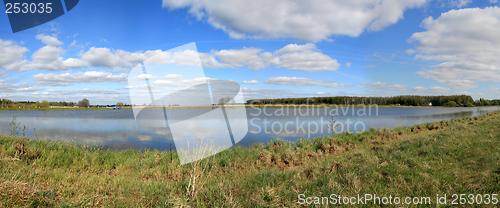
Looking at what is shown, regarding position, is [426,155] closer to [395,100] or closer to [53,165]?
[53,165]

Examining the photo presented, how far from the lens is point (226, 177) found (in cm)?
933

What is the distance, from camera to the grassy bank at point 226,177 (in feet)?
19.4

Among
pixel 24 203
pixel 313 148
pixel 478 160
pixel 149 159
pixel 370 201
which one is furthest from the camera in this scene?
pixel 313 148

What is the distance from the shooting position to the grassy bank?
19.4 feet

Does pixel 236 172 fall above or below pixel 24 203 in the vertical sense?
below

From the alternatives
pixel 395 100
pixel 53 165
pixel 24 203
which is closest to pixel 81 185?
pixel 24 203

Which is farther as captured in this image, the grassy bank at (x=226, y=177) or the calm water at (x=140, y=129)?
the calm water at (x=140, y=129)

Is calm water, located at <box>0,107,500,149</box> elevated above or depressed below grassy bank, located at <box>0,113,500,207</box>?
below

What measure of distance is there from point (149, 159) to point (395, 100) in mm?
159521

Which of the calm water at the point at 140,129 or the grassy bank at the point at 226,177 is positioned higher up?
the grassy bank at the point at 226,177

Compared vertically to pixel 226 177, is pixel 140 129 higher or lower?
lower

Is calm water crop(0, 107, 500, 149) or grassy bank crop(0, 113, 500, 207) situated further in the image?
calm water crop(0, 107, 500, 149)

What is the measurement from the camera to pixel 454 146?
12250mm

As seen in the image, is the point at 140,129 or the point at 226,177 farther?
the point at 140,129
